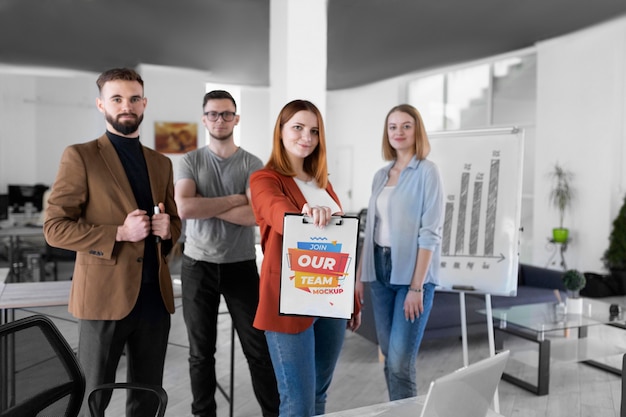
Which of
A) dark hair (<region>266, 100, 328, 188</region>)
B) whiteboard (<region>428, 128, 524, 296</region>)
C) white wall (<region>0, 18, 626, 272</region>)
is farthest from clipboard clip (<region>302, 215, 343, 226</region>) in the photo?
white wall (<region>0, 18, 626, 272</region>)

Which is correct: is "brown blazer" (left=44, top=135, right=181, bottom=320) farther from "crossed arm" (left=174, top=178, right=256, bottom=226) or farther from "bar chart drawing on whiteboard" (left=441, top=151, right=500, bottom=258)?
"bar chart drawing on whiteboard" (left=441, top=151, right=500, bottom=258)

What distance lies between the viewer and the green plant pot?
779 centimetres

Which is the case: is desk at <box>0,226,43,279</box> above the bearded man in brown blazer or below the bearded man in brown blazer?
below

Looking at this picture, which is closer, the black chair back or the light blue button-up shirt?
the black chair back

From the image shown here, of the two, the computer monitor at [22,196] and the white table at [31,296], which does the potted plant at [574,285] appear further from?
the computer monitor at [22,196]

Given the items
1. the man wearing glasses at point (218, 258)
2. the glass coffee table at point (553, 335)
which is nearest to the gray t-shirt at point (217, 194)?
the man wearing glasses at point (218, 258)

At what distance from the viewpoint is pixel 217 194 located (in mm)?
2693

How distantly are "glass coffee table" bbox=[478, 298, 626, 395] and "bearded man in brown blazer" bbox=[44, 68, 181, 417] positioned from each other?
8.24 ft

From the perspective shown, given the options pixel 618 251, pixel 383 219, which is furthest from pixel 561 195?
pixel 383 219

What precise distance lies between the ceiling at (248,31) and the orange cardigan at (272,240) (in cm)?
523

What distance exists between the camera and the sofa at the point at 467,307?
14.0 ft

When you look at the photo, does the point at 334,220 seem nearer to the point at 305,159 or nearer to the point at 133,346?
the point at 305,159

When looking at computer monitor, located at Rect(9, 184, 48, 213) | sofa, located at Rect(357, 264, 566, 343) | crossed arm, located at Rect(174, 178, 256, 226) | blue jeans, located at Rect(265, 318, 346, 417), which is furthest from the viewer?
computer monitor, located at Rect(9, 184, 48, 213)

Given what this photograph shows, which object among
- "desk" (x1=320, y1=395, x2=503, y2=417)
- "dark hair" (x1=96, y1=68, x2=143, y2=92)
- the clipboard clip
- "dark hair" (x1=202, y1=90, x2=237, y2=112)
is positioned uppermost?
"dark hair" (x1=202, y1=90, x2=237, y2=112)
